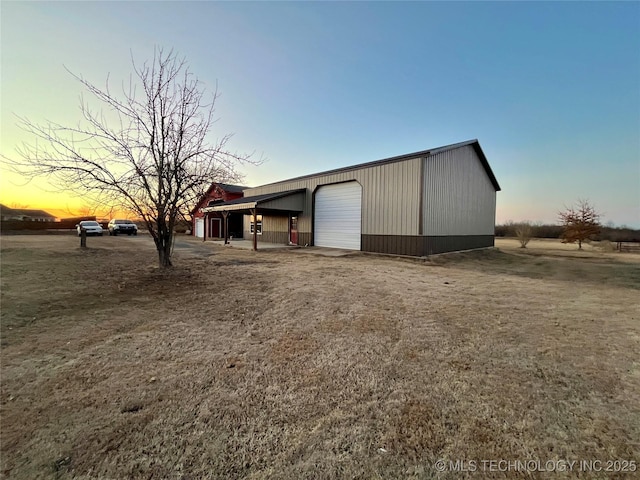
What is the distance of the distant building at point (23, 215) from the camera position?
112 feet

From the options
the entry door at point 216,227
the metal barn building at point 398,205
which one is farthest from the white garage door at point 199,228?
the metal barn building at point 398,205

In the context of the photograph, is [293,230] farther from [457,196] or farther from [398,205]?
[457,196]

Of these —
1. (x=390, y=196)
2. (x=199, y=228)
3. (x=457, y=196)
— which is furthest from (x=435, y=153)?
(x=199, y=228)

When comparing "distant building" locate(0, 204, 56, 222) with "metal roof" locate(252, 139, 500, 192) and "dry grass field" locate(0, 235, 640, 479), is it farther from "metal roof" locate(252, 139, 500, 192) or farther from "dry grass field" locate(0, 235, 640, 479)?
"dry grass field" locate(0, 235, 640, 479)

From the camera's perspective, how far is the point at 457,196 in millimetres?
Answer: 15766

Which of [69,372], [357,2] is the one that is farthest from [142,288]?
[357,2]

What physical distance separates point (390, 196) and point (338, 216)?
4.00 m

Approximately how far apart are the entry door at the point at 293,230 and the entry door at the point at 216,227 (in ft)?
39.7

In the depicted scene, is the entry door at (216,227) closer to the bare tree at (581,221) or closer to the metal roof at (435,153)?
the metal roof at (435,153)

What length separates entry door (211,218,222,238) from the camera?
29.0m

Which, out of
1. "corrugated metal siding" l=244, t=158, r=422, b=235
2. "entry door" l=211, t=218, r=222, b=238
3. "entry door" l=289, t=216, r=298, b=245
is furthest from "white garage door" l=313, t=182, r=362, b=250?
"entry door" l=211, t=218, r=222, b=238

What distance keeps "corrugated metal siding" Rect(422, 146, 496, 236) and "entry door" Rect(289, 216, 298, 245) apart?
960 cm

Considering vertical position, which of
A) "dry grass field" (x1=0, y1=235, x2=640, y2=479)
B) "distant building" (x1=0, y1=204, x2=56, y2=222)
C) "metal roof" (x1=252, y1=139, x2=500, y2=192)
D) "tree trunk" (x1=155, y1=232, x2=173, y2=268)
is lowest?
"dry grass field" (x1=0, y1=235, x2=640, y2=479)

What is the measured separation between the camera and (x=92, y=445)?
1.92 meters
